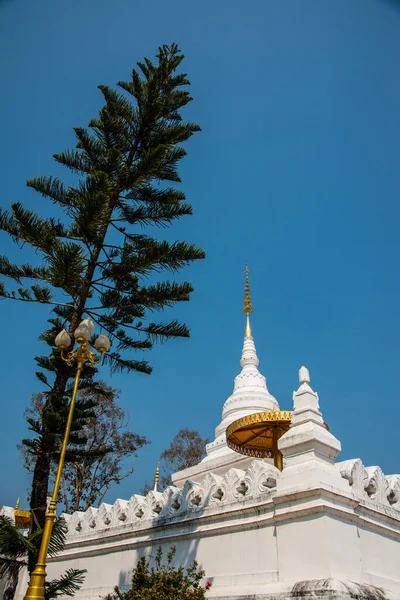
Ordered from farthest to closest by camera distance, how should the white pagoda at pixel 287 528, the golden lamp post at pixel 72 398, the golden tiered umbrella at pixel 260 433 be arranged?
the golden tiered umbrella at pixel 260 433 → the white pagoda at pixel 287 528 → the golden lamp post at pixel 72 398

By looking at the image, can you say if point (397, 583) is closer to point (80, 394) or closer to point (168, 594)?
point (168, 594)

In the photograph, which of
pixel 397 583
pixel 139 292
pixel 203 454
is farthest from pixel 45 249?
pixel 203 454

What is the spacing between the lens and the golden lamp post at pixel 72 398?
5184 millimetres

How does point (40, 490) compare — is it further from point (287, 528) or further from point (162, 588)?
point (287, 528)

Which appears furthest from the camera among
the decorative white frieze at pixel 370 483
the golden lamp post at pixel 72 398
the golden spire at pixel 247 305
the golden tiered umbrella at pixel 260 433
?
the golden spire at pixel 247 305

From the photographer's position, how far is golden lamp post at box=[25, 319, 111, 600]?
5184 mm

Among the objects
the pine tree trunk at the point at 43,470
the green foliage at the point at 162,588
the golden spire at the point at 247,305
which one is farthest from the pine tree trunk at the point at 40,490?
the golden spire at the point at 247,305

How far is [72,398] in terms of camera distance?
6531mm

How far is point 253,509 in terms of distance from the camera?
21.1ft

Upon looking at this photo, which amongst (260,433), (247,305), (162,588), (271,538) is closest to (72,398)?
(162,588)

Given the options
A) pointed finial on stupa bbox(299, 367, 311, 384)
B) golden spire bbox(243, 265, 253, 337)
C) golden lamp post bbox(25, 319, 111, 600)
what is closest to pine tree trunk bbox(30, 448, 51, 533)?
golden lamp post bbox(25, 319, 111, 600)

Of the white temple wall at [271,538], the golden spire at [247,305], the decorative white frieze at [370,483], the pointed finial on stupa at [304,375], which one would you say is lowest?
the white temple wall at [271,538]

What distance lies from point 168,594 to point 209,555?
1.25 meters

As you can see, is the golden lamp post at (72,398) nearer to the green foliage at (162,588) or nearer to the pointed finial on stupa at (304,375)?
the green foliage at (162,588)
